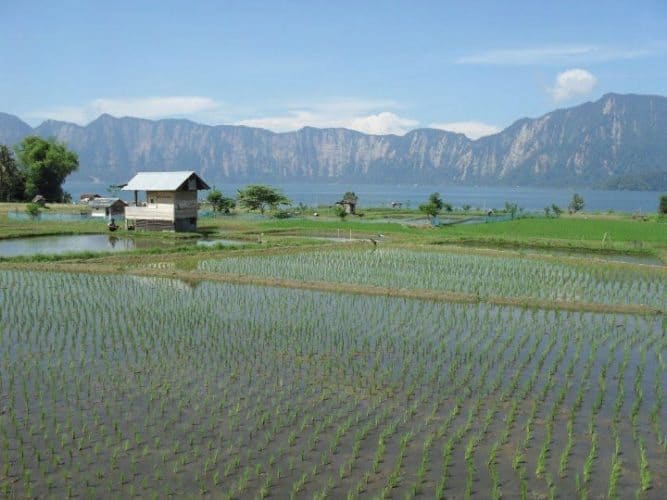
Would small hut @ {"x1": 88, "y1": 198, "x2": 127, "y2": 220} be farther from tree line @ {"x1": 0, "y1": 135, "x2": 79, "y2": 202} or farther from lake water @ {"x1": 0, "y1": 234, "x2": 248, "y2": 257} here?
tree line @ {"x1": 0, "y1": 135, "x2": 79, "y2": 202}

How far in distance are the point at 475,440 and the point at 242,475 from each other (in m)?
2.57

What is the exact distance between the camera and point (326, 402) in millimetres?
7980

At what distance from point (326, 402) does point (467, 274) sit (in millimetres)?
11193

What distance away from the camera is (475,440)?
6945 mm

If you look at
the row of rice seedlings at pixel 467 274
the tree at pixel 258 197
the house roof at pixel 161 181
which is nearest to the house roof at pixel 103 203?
the house roof at pixel 161 181

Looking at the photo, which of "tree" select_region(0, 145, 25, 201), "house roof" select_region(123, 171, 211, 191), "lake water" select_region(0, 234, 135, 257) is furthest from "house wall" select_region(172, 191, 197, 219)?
"tree" select_region(0, 145, 25, 201)

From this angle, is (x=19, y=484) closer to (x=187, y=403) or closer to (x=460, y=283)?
(x=187, y=403)

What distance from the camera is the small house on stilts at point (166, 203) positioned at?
100.0 ft

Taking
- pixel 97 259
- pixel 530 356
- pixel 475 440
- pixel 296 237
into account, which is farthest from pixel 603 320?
pixel 296 237

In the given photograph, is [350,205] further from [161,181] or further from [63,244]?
[63,244]

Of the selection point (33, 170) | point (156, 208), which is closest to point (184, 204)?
point (156, 208)

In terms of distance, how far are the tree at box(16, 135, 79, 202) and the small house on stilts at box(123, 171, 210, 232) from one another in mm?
26810

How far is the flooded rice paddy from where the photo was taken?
19.8ft

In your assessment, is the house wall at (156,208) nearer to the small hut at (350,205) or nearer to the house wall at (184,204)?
the house wall at (184,204)
